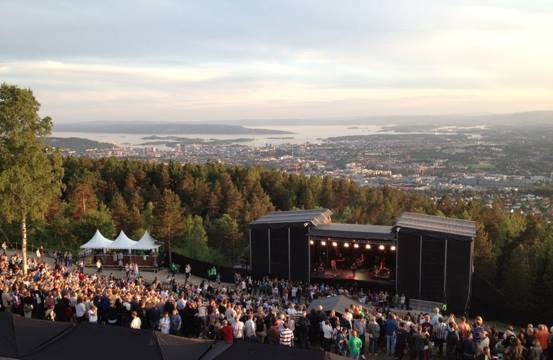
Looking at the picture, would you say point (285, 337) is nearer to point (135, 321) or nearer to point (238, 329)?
point (238, 329)

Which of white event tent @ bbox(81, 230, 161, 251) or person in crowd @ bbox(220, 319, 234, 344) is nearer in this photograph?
person in crowd @ bbox(220, 319, 234, 344)

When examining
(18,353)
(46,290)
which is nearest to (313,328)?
(18,353)

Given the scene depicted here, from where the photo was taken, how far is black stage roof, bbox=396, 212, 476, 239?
23114 mm

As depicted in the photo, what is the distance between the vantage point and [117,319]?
488 inches

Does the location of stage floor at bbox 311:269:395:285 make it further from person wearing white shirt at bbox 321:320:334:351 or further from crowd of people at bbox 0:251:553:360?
person wearing white shirt at bbox 321:320:334:351

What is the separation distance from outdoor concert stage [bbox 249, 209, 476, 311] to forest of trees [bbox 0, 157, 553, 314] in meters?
7.31

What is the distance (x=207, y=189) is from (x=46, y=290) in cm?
3575

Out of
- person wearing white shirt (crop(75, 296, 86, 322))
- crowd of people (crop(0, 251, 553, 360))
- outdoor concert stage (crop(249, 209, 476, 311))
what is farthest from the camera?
outdoor concert stage (crop(249, 209, 476, 311))

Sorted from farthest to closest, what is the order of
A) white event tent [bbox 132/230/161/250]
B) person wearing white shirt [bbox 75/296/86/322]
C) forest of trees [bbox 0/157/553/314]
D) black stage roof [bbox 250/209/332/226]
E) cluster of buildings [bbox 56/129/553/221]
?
cluster of buildings [bbox 56/129/553/221], forest of trees [bbox 0/157/553/314], white event tent [bbox 132/230/161/250], black stage roof [bbox 250/209/332/226], person wearing white shirt [bbox 75/296/86/322]

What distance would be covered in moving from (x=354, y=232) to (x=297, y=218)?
325 cm

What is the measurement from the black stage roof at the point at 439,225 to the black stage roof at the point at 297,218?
4172mm

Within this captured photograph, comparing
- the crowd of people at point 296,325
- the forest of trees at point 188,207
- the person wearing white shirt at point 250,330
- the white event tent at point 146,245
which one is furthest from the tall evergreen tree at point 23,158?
the person wearing white shirt at point 250,330

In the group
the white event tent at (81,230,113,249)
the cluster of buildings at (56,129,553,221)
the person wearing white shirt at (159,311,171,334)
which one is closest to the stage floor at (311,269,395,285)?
the white event tent at (81,230,113,249)

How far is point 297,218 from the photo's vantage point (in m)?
27.1
